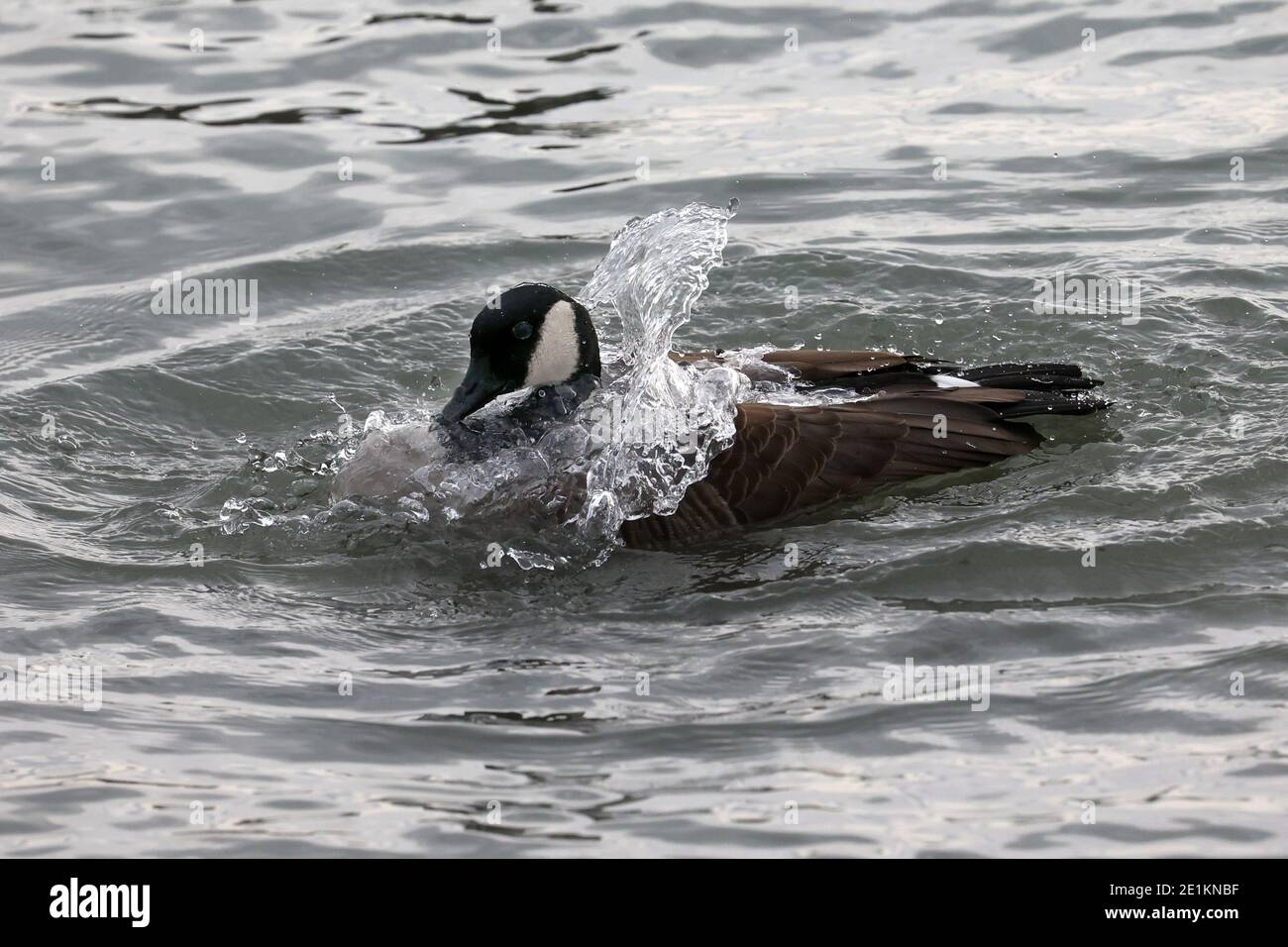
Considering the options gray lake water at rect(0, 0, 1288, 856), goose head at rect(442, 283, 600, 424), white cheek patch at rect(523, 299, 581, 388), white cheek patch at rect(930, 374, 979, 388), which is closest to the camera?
gray lake water at rect(0, 0, 1288, 856)

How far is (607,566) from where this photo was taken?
22.9ft

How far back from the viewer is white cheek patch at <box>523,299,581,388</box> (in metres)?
7.43

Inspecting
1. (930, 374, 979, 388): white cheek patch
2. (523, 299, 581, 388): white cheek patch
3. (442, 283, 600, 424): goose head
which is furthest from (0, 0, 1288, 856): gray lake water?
(523, 299, 581, 388): white cheek patch

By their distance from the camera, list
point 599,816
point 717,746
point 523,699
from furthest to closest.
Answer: point 523,699 < point 717,746 < point 599,816

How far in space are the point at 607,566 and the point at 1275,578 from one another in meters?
2.78

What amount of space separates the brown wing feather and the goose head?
0.92 metres

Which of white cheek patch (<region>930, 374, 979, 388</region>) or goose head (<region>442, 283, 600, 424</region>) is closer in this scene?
goose head (<region>442, 283, 600, 424</region>)

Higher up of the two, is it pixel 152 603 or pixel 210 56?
pixel 210 56

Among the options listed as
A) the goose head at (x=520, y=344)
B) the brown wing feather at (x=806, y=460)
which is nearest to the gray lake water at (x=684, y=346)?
the brown wing feather at (x=806, y=460)

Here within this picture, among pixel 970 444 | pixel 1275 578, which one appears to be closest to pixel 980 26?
pixel 970 444

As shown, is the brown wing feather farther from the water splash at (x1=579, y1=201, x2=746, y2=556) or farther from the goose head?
the goose head

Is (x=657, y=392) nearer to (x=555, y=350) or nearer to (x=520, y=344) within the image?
(x=555, y=350)

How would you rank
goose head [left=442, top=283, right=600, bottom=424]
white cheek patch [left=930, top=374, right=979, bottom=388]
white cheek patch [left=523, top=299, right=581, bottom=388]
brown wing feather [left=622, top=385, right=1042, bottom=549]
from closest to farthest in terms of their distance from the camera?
brown wing feather [left=622, top=385, right=1042, bottom=549], goose head [left=442, top=283, right=600, bottom=424], white cheek patch [left=523, top=299, right=581, bottom=388], white cheek patch [left=930, top=374, right=979, bottom=388]

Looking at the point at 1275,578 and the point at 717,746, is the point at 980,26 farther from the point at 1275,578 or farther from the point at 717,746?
the point at 717,746
